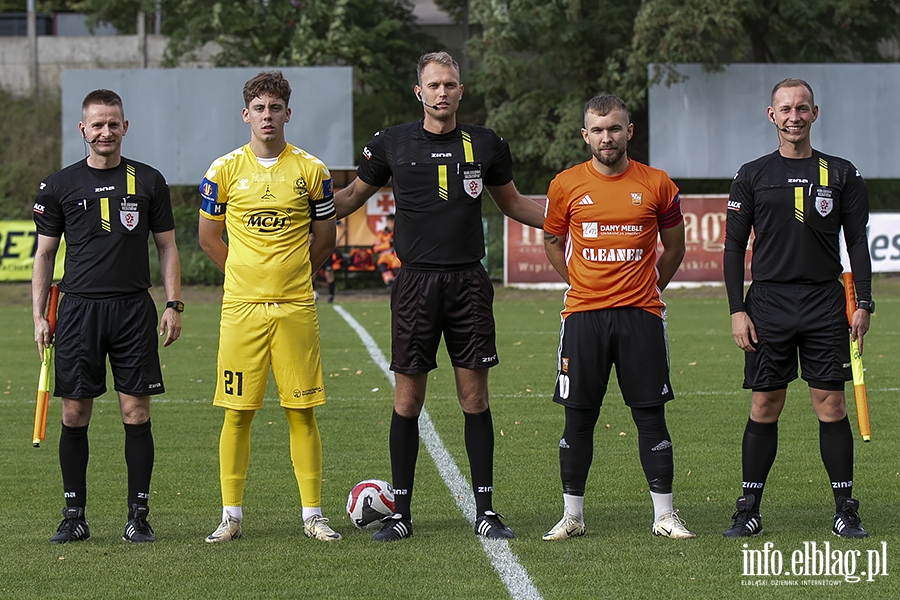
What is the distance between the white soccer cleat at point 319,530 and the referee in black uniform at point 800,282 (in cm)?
190

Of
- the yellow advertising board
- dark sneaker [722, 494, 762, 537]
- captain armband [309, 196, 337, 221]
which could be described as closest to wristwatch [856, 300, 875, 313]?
dark sneaker [722, 494, 762, 537]

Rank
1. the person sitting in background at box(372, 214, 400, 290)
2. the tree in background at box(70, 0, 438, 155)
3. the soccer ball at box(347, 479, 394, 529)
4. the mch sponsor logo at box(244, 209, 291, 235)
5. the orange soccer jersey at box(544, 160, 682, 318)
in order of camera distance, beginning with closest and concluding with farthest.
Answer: the orange soccer jersey at box(544, 160, 682, 318), the mch sponsor logo at box(244, 209, 291, 235), the soccer ball at box(347, 479, 394, 529), the person sitting in background at box(372, 214, 400, 290), the tree in background at box(70, 0, 438, 155)

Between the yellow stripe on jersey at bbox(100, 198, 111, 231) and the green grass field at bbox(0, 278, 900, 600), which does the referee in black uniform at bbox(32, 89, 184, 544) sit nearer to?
the yellow stripe on jersey at bbox(100, 198, 111, 231)

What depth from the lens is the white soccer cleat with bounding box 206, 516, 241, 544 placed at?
18.7ft

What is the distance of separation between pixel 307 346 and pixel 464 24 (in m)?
30.0

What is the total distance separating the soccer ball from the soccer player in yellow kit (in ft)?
0.76

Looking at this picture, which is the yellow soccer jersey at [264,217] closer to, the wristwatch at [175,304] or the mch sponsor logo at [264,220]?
the mch sponsor logo at [264,220]

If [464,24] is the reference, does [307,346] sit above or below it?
below

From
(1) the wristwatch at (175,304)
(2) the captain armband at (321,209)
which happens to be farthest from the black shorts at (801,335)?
(1) the wristwatch at (175,304)

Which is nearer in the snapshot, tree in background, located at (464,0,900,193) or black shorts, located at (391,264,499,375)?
black shorts, located at (391,264,499,375)

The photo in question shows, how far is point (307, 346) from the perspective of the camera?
586 cm

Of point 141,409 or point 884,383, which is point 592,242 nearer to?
point 141,409

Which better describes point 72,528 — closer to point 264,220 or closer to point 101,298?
point 101,298

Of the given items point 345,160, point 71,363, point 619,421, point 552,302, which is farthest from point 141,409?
point 345,160
